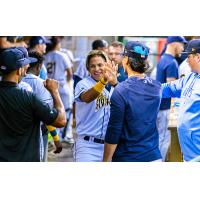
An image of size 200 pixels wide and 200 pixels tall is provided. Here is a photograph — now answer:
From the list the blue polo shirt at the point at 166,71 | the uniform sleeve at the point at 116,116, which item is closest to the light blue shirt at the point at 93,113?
the uniform sleeve at the point at 116,116

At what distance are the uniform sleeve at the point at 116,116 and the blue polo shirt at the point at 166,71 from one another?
199 centimetres

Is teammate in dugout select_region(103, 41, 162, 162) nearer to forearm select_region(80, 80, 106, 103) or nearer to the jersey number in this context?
forearm select_region(80, 80, 106, 103)

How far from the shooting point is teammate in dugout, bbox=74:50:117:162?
3902 mm

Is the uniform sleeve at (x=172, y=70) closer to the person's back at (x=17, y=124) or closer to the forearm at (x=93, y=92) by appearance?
the forearm at (x=93, y=92)

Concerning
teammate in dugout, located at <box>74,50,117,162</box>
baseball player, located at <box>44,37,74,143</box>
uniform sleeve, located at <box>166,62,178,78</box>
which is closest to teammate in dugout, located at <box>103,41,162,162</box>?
teammate in dugout, located at <box>74,50,117,162</box>

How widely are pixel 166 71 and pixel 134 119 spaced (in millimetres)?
2032

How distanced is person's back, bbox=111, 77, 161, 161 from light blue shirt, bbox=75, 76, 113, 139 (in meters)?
0.49

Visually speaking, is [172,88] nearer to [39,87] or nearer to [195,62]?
[195,62]

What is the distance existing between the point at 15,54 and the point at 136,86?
0.79 meters

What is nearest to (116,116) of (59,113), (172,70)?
(59,113)

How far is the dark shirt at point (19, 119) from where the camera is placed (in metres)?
3.03

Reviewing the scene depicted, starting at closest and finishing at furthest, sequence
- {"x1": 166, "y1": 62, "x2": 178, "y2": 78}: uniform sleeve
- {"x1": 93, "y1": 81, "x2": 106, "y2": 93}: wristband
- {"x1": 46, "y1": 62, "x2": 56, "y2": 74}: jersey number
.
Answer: {"x1": 93, "y1": 81, "x2": 106, "y2": 93}: wristband → {"x1": 166, "y1": 62, "x2": 178, "y2": 78}: uniform sleeve → {"x1": 46, "y1": 62, "x2": 56, "y2": 74}: jersey number
